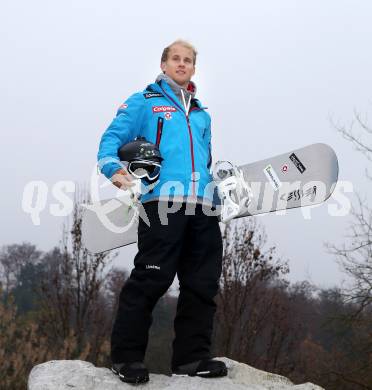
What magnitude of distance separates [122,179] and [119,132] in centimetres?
31

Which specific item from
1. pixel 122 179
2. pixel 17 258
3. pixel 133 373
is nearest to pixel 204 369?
pixel 133 373

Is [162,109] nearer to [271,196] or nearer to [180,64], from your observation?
[180,64]

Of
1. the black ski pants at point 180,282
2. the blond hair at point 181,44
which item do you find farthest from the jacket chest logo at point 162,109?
the black ski pants at point 180,282

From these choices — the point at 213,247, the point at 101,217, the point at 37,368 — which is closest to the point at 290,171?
the point at 213,247

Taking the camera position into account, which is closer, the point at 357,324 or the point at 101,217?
the point at 101,217

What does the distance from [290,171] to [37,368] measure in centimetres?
180

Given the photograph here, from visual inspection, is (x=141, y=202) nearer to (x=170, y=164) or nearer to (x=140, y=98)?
(x=170, y=164)

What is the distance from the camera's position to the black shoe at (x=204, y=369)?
8.25 ft

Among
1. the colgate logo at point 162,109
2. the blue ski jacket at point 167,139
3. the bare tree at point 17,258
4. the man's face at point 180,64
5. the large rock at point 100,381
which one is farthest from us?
the bare tree at point 17,258

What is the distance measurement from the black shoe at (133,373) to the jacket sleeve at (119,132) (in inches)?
37.0

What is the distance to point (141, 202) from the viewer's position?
257cm

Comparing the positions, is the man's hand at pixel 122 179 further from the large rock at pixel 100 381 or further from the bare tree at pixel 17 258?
the bare tree at pixel 17 258

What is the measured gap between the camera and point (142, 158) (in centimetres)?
239

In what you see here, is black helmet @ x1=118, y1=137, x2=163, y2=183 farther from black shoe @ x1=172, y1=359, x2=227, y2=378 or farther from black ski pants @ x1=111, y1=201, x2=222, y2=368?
black shoe @ x1=172, y1=359, x2=227, y2=378
